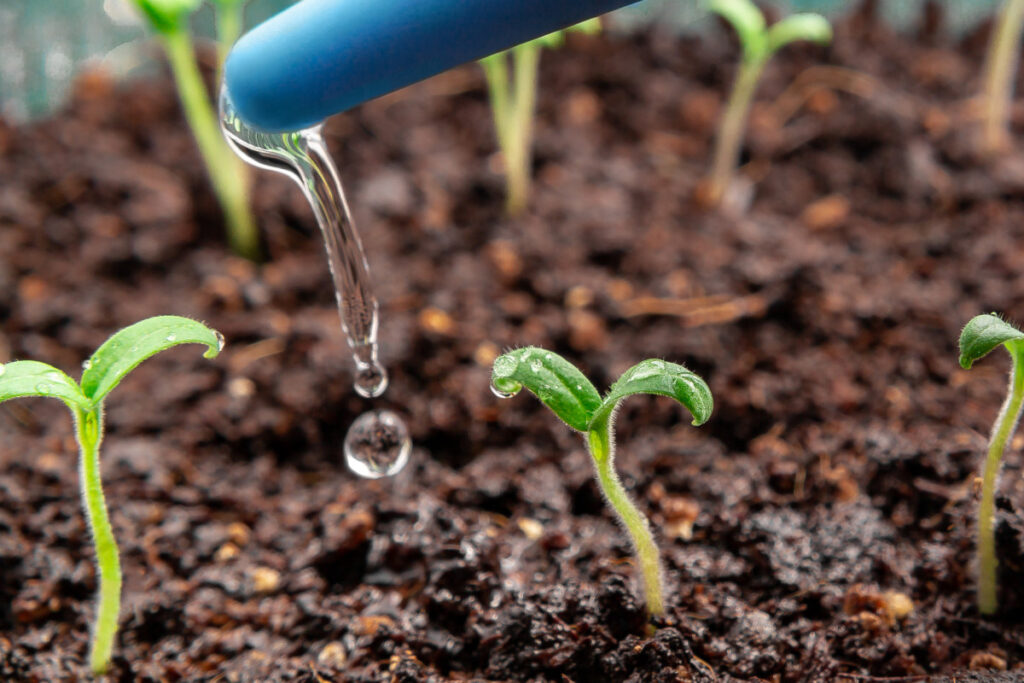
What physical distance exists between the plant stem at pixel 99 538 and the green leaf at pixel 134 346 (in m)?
0.04

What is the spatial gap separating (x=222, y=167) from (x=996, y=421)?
128cm

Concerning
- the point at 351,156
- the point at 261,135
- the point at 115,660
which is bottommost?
the point at 115,660

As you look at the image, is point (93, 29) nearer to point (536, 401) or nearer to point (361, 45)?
point (536, 401)

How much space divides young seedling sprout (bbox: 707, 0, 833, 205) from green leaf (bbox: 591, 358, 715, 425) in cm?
93

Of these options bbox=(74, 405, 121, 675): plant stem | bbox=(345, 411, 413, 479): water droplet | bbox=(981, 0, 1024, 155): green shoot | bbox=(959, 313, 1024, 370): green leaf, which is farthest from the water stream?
bbox=(981, 0, 1024, 155): green shoot

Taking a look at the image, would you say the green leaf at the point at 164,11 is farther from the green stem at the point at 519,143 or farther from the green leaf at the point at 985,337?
the green leaf at the point at 985,337

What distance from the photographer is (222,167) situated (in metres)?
1.52

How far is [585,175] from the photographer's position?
66.6 inches

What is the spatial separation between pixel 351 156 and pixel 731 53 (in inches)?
37.0

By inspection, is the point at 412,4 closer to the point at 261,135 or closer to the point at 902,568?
the point at 261,135

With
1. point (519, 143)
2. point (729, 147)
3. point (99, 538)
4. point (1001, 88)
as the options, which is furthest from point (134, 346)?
point (1001, 88)

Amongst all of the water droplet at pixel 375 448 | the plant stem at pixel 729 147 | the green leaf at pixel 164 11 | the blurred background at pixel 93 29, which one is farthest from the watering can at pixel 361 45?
the blurred background at pixel 93 29

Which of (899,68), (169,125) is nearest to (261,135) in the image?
(169,125)

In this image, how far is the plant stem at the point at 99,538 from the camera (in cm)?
77
